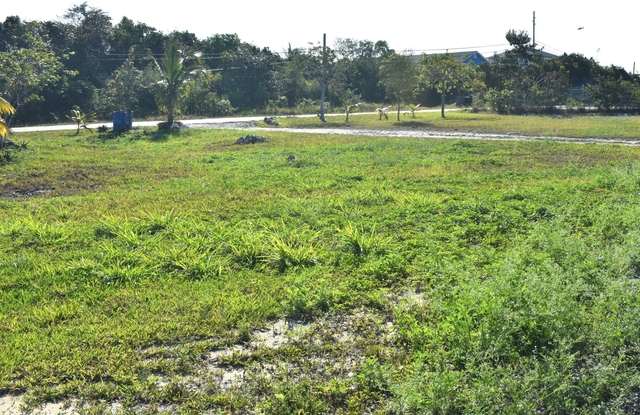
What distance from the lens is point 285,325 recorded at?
529 cm

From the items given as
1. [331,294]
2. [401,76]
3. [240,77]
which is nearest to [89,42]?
[240,77]

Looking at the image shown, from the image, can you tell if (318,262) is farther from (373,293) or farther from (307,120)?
(307,120)

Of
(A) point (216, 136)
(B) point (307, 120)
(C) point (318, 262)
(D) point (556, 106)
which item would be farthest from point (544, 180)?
(D) point (556, 106)

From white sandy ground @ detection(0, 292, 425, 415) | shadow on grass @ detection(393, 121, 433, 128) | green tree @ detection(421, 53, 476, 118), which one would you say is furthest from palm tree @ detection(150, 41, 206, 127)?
white sandy ground @ detection(0, 292, 425, 415)

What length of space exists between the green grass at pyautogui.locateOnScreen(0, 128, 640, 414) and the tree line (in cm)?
1968

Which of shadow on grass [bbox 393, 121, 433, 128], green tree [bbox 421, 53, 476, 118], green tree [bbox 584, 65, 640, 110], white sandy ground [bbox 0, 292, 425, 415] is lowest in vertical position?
white sandy ground [bbox 0, 292, 425, 415]

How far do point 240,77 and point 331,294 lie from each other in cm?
4310

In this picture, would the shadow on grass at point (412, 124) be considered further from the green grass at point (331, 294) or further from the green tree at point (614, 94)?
the green grass at point (331, 294)

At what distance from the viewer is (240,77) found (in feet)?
154

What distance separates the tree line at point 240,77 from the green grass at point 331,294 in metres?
19.7

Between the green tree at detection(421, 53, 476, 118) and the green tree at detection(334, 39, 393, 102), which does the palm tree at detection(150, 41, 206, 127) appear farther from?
the green tree at detection(334, 39, 393, 102)

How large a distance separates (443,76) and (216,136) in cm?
1972

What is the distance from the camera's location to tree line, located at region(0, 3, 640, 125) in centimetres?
3559

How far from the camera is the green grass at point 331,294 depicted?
160 inches
